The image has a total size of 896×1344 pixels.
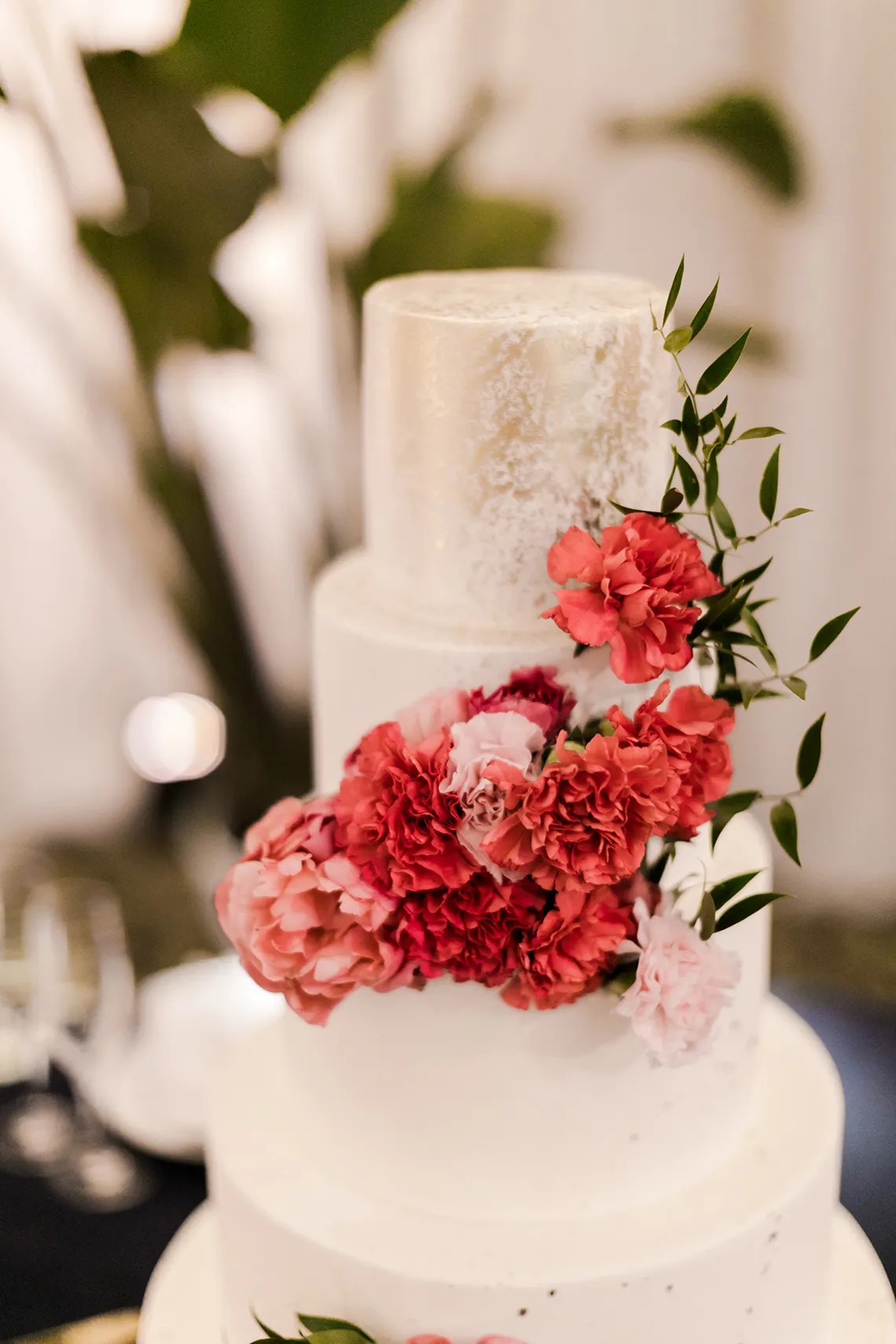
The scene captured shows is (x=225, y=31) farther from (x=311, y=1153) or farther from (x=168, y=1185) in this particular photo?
(x=168, y=1185)

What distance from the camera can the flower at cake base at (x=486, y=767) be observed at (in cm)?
88

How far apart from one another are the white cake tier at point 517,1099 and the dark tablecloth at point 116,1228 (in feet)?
1.33

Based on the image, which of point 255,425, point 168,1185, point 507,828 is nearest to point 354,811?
point 507,828

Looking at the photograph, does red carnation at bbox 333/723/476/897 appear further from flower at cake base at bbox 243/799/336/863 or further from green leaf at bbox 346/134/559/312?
green leaf at bbox 346/134/559/312

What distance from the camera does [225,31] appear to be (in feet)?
4.55

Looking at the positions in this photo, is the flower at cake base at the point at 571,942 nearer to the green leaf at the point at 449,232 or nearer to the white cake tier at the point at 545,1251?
the white cake tier at the point at 545,1251

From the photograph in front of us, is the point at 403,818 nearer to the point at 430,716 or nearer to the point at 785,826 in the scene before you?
the point at 430,716

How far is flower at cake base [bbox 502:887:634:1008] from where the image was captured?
0.90m

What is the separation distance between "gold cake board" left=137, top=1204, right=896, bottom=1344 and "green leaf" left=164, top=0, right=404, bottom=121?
1.24 metres

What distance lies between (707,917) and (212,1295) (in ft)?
2.17

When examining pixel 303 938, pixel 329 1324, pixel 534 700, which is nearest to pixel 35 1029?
pixel 329 1324

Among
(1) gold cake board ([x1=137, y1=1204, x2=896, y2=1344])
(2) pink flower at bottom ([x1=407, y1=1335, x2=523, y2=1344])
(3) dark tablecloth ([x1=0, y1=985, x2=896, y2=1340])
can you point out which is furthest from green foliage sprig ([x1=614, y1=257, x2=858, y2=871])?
(3) dark tablecloth ([x1=0, y1=985, x2=896, y2=1340])

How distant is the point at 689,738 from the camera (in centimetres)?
89

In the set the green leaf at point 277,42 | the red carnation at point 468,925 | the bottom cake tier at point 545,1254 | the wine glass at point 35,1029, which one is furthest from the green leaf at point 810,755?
the wine glass at point 35,1029
